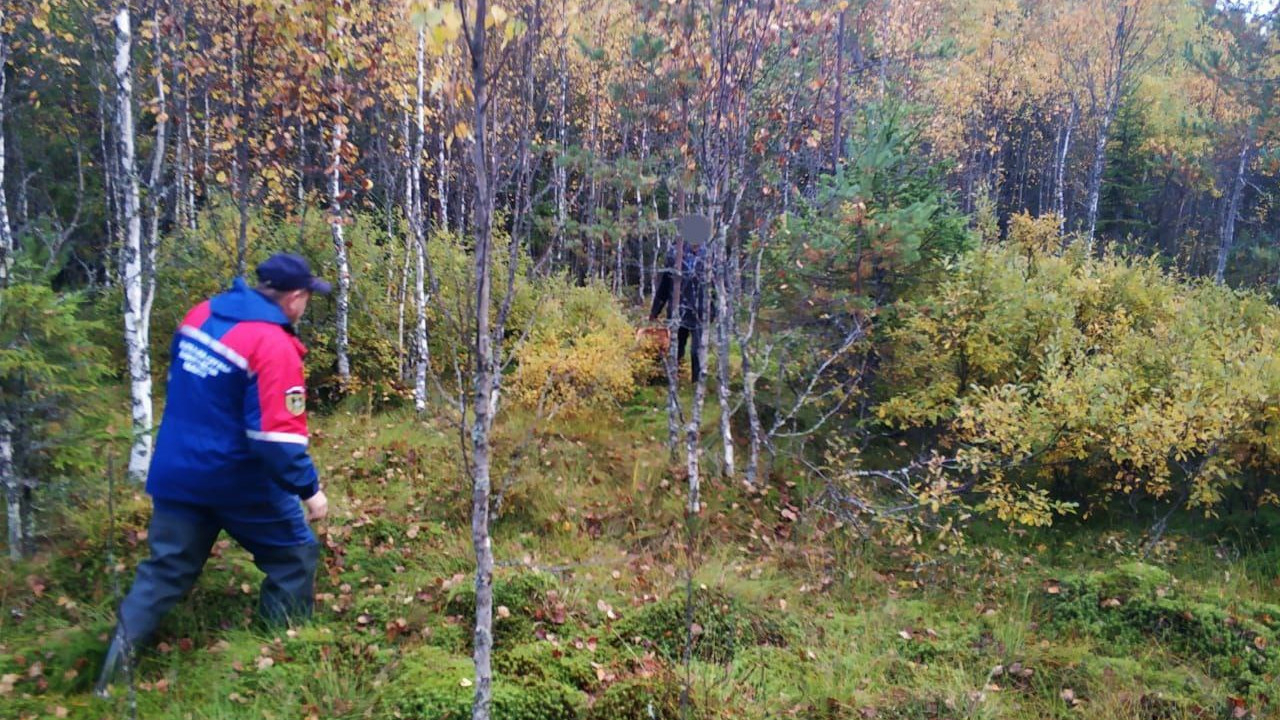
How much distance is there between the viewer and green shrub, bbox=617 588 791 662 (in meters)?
4.11

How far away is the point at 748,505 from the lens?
20.9 feet

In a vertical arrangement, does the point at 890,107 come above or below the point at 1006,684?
above

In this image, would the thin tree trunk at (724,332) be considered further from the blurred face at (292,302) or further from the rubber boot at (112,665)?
the rubber boot at (112,665)

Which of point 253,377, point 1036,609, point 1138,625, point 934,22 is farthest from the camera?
point 934,22

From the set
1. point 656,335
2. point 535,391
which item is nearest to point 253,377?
point 535,391

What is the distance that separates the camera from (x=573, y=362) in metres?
7.75

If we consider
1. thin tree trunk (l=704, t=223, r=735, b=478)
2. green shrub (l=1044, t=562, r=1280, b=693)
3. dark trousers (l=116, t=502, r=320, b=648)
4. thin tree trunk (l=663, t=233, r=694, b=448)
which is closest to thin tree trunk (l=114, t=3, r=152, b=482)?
dark trousers (l=116, t=502, r=320, b=648)

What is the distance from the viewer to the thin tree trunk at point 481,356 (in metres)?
2.44

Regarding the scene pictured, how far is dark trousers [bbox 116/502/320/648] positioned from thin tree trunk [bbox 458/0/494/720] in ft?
4.35

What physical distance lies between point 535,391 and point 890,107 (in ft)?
16.8

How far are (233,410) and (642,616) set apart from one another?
239 centimetres

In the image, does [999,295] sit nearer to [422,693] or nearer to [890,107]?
[890,107]

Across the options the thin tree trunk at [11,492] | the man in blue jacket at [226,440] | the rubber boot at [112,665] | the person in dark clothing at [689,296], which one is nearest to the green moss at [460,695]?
the man in blue jacket at [226,440]

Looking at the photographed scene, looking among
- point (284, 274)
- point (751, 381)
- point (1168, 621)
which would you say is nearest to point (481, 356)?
point (284, 274)
